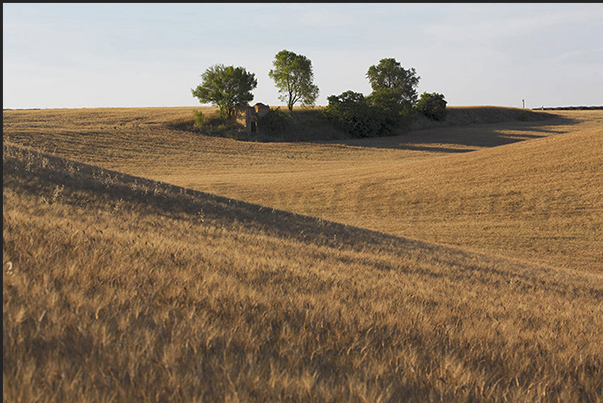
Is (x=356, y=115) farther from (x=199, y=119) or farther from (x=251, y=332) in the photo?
(x=251, y=332)

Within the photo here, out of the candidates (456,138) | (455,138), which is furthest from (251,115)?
(456,138)

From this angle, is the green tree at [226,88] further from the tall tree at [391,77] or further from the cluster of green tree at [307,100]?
the tall tree at [391,77]

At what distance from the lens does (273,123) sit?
230ft

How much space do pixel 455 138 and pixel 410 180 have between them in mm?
39141

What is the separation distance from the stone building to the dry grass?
61491 mm

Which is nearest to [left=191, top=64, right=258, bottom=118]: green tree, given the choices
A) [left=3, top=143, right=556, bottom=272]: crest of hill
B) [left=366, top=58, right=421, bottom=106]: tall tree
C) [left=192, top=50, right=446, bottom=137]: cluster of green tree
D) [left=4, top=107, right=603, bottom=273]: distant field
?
[left=192, top=50, right=446, bottom=137]: cluster of green tree

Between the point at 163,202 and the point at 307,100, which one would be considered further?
the point at 307,100

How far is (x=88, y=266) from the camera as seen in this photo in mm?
4375

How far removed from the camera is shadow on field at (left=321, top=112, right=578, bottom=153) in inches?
2458

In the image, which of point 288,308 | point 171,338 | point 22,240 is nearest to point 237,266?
point 288,308

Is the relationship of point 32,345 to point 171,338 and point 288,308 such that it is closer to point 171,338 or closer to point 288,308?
point 171,338

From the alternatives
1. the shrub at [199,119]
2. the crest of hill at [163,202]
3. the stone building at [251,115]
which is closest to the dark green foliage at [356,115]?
the stone building at [251,115]

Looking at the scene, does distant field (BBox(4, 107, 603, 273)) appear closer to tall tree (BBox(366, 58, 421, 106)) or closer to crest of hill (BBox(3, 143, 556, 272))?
crest of hill (BBox(3, 143, 556, 272))

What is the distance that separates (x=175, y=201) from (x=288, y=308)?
1034cm
